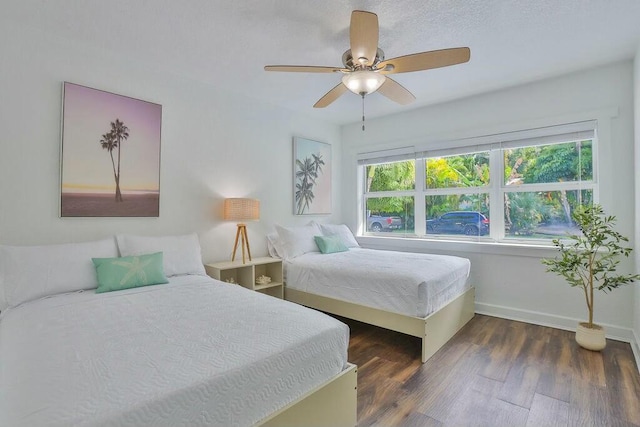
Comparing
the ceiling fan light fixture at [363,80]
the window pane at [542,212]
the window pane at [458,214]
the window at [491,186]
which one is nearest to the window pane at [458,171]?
the window at [491,186]

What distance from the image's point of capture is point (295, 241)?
11.9 feet

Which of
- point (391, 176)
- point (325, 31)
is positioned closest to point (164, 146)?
point (325, 31)

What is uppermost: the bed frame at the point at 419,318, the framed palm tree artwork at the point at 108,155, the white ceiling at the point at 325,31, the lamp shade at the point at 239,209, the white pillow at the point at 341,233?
the white ceiling at the point at 325,31

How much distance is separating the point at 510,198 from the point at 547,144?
2.10ft

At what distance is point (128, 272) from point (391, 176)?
3419mm

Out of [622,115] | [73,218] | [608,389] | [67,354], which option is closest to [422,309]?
[608,389]

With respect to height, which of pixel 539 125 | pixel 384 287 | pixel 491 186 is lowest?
pixel 384 287

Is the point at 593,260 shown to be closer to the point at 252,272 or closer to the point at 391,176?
the point at 391,176

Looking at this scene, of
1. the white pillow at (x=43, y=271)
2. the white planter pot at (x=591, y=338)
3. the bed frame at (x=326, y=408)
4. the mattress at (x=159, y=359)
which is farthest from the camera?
the white planter pot at (x=591, y=338)

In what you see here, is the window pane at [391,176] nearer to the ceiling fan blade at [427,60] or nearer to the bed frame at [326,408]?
the ceiling fan blade at [427,60]

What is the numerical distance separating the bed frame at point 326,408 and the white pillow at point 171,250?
5.43ft

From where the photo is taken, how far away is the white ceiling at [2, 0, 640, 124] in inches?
79.6

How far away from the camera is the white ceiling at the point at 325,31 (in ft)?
6.63

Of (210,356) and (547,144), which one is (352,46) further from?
(547,144)
